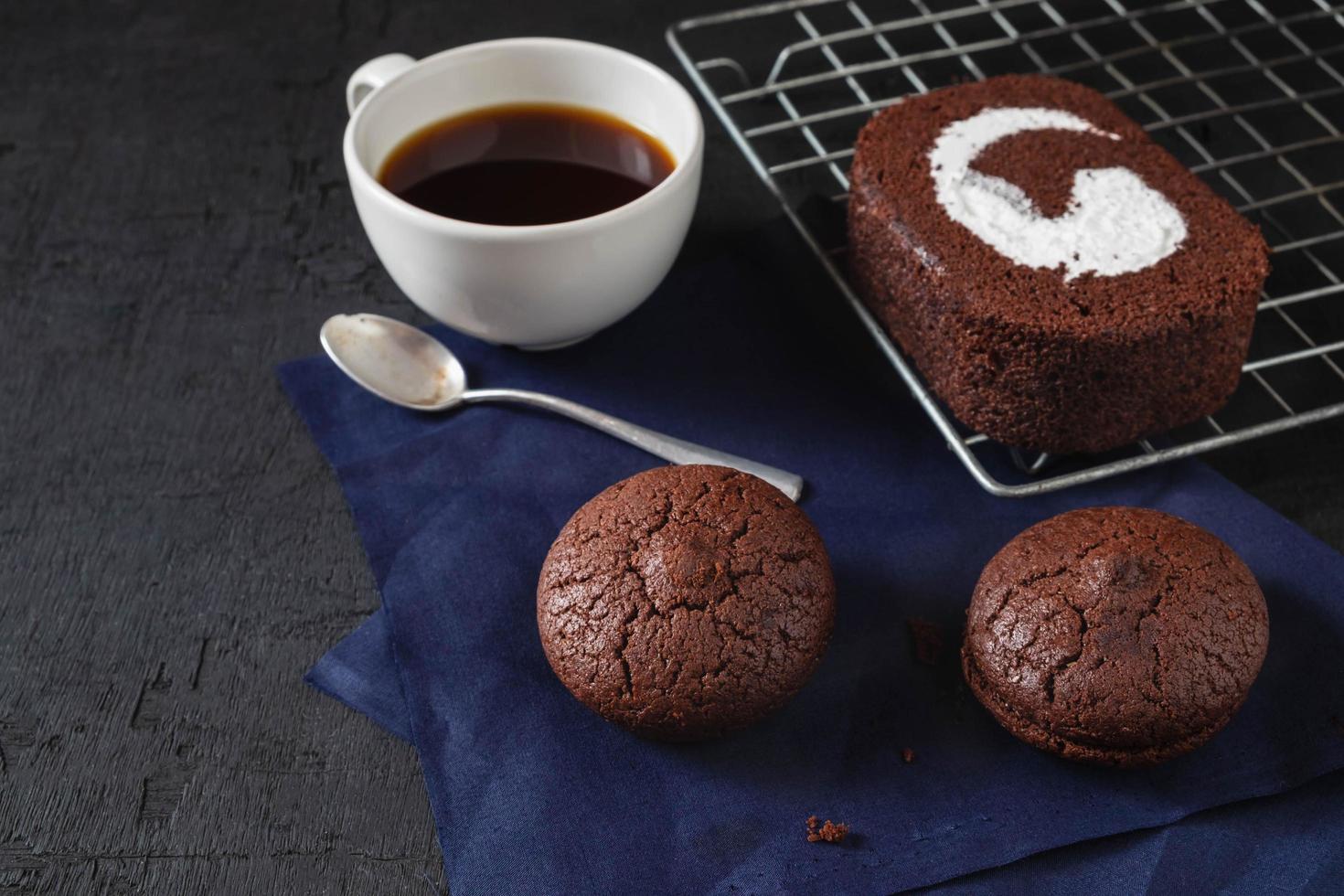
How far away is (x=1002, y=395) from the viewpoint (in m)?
1.54

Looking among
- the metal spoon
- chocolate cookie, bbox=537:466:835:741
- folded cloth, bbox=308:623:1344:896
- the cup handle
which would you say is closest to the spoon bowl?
the metal spoon

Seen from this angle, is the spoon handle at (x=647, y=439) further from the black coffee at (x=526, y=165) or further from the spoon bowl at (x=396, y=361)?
the black coffee at (x=526, y=165)

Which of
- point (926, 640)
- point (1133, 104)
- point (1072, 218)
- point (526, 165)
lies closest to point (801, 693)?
point (926, 640)

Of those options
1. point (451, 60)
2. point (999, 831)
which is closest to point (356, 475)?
point (451, 60)

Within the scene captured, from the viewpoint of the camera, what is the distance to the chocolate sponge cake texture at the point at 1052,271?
58.2 inches

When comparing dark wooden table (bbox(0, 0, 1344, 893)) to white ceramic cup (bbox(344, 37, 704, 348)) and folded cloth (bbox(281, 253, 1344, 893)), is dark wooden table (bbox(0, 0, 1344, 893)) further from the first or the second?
white ceramic cup (bbox(344, 37, 704, 348))

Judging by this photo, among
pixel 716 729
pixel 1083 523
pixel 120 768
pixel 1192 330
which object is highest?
pixel 1192 330

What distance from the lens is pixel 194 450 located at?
1695 mm

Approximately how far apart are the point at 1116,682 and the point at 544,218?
3.02ft

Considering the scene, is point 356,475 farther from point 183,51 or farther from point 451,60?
point 183,51

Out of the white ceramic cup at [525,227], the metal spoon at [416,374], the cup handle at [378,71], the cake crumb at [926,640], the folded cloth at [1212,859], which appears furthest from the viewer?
the cup handle at [378,71]

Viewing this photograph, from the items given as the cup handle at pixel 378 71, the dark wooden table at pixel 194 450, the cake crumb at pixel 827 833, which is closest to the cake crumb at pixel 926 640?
the cake crumb at pixel 827 833

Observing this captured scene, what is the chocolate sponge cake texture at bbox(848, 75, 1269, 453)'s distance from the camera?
1.48m

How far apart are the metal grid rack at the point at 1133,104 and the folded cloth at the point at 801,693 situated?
0.41 ft
